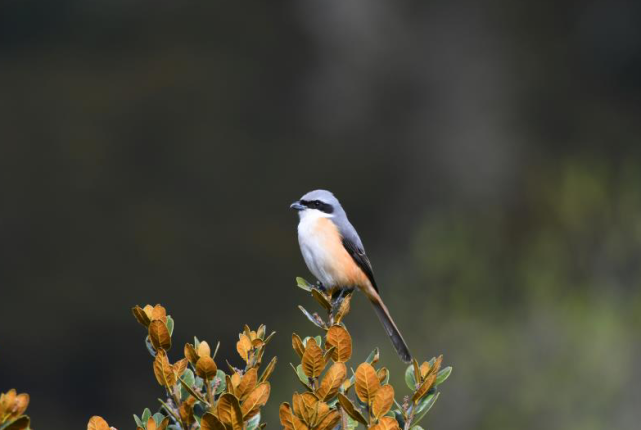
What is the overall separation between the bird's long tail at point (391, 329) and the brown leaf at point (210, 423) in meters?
1.77

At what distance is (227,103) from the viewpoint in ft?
57.0

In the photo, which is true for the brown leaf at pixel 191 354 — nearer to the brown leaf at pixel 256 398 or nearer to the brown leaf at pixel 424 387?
the brown leaf at pixel 256 398

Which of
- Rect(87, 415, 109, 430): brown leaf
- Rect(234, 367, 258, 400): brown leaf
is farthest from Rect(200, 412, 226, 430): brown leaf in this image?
Rect(87, 415, 109, 430): brown leaf

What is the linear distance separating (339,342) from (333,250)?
1.85 meters

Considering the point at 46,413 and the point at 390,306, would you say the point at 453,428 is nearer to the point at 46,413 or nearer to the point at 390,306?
the point at 390,306

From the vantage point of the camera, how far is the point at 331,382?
2105 mm

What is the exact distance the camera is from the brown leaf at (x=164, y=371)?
209 centimetres

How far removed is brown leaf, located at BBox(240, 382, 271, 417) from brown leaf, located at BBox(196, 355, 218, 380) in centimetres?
9

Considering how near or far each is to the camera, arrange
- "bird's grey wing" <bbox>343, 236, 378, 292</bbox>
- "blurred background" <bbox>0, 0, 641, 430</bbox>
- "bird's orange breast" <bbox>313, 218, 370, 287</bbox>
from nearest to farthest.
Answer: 1. "bird's orange breast" <bbox>313, 218, 370, 287</bbox>
2. "bird's grey wing" <bbox>343, 236, 378, 292</bbox>
3. "blurred background" <bbox>0, 0, 641, 430</bbox>

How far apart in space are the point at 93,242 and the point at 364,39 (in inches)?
252

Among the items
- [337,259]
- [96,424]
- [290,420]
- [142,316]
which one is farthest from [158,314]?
[337,259]

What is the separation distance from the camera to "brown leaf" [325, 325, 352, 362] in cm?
218

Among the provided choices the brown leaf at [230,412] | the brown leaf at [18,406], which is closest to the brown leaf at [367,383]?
the brown leaf at [230,412]

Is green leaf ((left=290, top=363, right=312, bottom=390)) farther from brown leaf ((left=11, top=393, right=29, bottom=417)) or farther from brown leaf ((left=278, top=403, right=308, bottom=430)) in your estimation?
brown leaf ((left=11, top=393, right=29, bottom=417))
